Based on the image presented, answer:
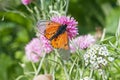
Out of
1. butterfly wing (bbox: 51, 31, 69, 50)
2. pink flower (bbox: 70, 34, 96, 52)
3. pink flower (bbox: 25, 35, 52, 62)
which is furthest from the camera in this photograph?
pink flower (bbox: 25, 35, 52, 62)

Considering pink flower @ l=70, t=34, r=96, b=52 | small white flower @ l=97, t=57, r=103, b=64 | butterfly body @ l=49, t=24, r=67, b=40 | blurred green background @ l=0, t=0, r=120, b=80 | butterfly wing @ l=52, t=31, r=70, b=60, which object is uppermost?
butterfly body @ l=49, t=24, r=67, b=40

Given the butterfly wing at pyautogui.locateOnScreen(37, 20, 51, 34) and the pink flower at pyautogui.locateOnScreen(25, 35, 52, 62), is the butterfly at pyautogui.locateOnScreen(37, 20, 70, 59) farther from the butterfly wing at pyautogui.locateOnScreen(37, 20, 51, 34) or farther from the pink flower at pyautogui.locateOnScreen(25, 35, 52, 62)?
the pink flower at pyautogui.locateOnScreen(25, 35, 52, 62)

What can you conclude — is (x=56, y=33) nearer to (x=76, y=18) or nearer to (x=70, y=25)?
(x=70, y=25)

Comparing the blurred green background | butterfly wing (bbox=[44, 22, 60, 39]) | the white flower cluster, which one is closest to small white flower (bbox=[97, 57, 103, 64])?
the white flower cluster

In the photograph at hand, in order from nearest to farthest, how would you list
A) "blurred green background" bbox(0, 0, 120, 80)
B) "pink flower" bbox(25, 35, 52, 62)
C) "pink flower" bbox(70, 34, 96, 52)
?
"pink flower" bbox(70, 34, 96, 52) → "pink flower" bbox(25, 35, 52, 62) → "blurred green background" bbox(0, 0, 120, 80)

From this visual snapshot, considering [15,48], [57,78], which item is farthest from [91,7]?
[57,78]

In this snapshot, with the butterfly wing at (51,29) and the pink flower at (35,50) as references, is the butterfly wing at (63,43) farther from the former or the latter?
the pink flower at (35,50)

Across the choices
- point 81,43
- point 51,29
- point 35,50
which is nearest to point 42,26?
point 51,29
